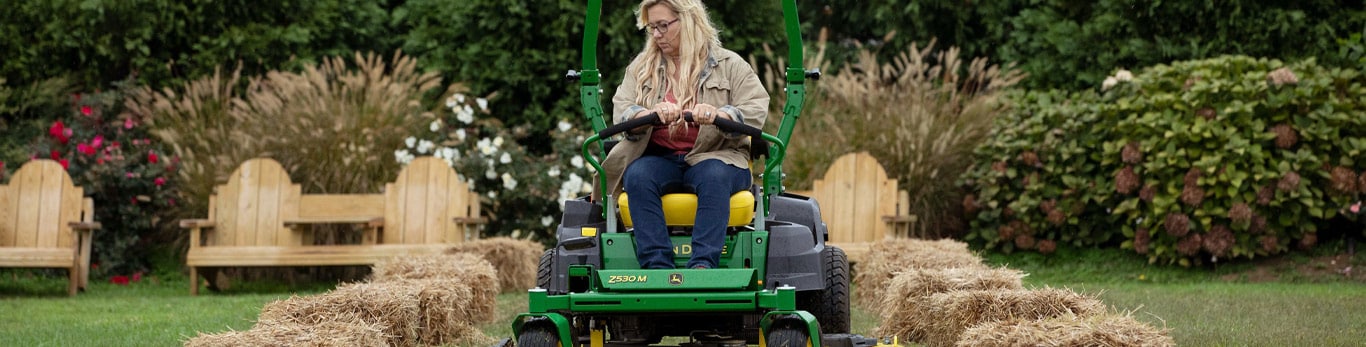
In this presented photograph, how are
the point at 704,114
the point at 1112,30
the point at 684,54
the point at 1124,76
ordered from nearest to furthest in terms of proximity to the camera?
the point at 704,114
the point at 684,54
the point at 1124,76
the point at 1112,30

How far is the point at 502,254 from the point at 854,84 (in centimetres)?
336

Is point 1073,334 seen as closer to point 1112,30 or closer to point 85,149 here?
point 1112,30

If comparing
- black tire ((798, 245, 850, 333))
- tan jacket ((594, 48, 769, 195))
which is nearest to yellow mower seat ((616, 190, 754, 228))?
tan jacket ((594, 48, 769, 195))

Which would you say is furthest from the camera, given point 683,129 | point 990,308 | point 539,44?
point 539,44

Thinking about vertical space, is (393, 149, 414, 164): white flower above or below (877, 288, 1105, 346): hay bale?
above

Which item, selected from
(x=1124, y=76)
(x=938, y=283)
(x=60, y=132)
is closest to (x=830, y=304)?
(x=938, y=283)

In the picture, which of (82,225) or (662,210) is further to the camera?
(82,225)

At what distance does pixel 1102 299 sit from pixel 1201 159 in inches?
80.3

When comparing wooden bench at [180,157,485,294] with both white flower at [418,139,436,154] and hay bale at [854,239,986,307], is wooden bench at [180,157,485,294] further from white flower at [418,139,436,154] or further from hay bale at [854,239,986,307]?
hay bale at [854,239,986,307]

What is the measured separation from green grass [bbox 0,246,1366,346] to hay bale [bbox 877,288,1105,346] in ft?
0.65

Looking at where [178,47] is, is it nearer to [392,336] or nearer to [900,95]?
[900,95]

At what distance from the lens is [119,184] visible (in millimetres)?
11242

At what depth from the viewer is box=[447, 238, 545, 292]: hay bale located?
9406 millimetres

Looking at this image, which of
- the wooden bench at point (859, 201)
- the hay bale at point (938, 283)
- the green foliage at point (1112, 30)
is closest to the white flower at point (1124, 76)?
the green foliage at point (1112, 30)
